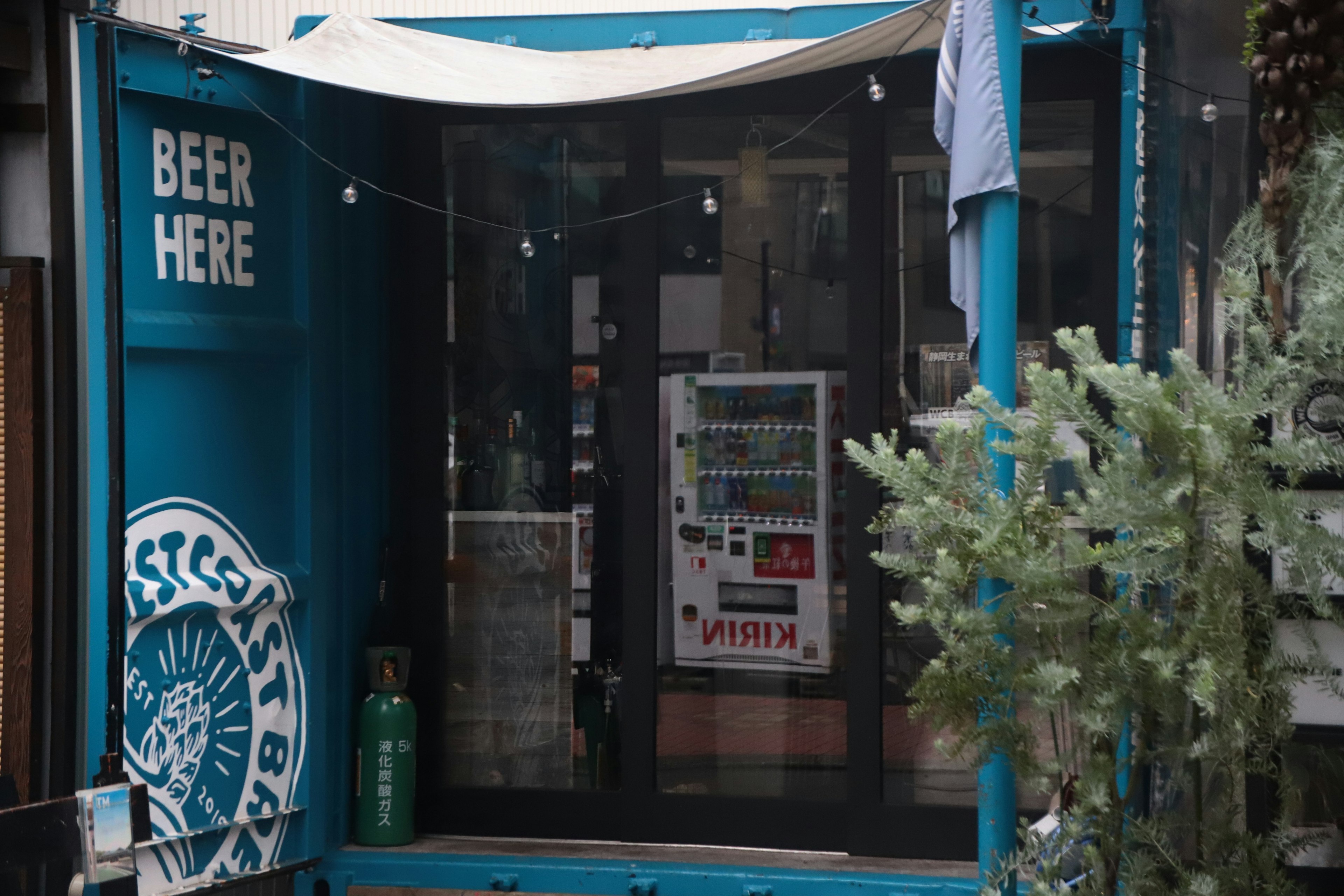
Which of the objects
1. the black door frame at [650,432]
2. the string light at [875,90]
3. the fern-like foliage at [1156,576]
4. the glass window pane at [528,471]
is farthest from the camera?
the glass window pane at [528,471]

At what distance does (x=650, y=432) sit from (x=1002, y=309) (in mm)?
1975

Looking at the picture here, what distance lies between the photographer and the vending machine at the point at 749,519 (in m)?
4.69

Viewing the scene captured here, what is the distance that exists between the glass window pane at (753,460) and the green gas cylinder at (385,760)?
0.95m

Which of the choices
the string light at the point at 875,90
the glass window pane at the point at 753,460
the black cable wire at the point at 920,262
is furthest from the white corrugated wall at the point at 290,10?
the string light at the point at 875,90

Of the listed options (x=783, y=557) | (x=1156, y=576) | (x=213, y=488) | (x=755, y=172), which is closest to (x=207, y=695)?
(x=213, y=488)

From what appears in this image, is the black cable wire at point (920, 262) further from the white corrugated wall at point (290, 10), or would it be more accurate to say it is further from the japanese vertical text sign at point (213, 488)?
the japanese vertical text sign at point (213, 488)

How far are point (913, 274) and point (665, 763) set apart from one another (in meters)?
2.05

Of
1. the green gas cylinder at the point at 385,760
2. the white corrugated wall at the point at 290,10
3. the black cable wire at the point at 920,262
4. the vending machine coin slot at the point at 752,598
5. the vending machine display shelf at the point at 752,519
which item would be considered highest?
the white corrugated wall at the point at 290,10

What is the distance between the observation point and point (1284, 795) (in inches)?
90.3

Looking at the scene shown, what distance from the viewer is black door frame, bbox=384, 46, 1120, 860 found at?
4430 mm

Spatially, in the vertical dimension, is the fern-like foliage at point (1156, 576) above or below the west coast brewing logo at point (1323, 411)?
below

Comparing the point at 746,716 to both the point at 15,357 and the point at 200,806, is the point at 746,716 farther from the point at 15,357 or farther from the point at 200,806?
the point at 15,357

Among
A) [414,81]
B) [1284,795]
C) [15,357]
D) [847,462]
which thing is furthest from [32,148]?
[1284,795]

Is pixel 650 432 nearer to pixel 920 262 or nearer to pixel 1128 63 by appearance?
pixel 920 262
